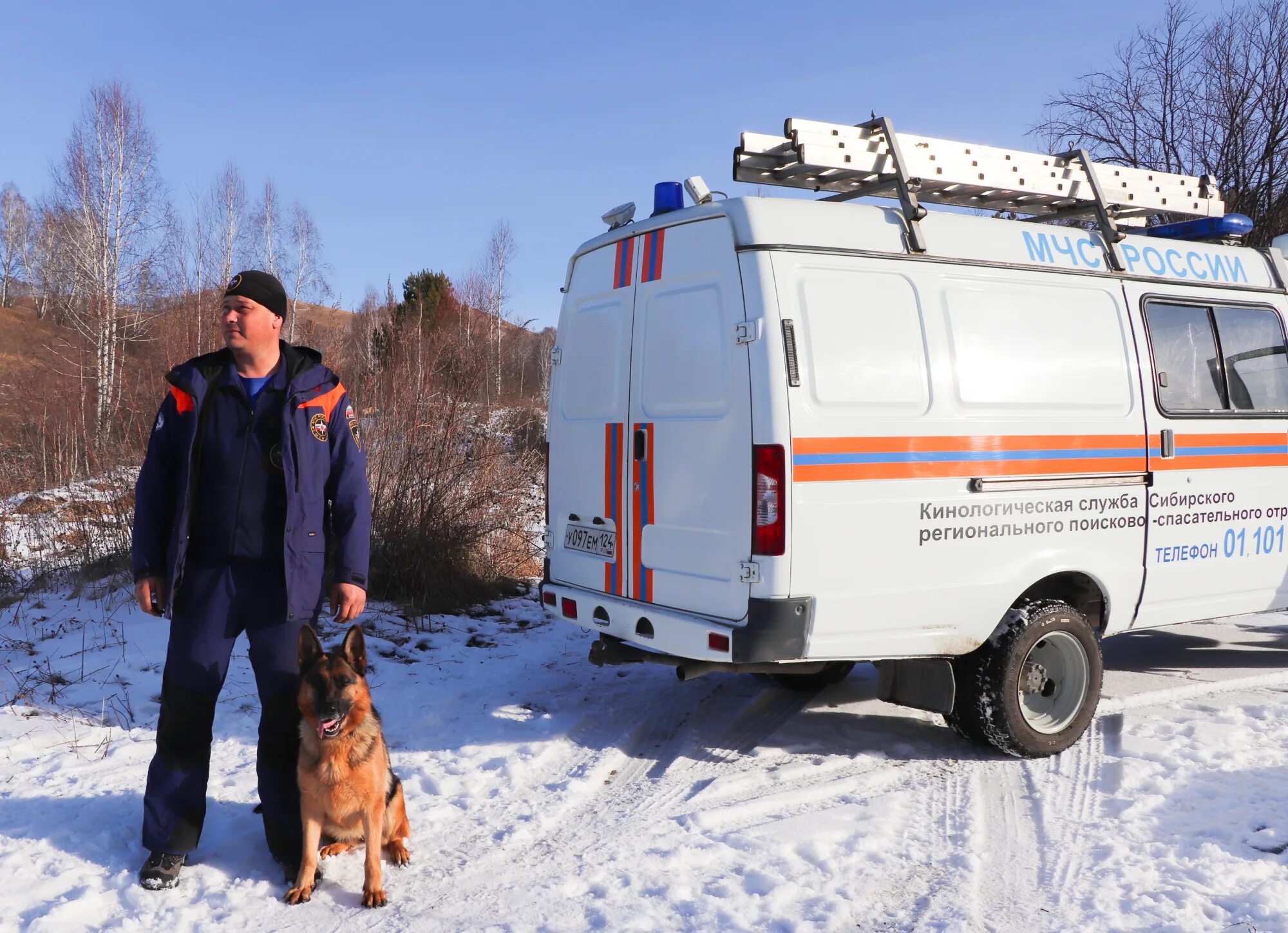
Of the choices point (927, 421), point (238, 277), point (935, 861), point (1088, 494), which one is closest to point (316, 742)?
point (238, 277)

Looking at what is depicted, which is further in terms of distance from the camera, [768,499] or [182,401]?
[768,499]

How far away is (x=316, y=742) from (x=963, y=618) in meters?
2.82

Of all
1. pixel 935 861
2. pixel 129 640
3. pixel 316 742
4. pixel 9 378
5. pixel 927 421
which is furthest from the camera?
pixel 9 378

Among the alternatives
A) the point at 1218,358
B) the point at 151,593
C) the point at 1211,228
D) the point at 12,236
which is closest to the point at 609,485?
the point at 151,593

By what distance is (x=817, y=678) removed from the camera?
575 centimetres

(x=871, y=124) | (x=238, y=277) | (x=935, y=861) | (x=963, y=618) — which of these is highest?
(x=871, y=124)

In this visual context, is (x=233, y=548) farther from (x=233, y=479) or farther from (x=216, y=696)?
(x=216, y=696)

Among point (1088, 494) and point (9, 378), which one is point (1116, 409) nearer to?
point (1088, 494)

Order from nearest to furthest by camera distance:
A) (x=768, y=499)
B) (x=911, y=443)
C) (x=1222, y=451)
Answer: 1. (x=768, y=499)
2. (x=911, y=443)
3. (x=1222, y=451)

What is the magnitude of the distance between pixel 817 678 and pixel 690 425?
2359mm

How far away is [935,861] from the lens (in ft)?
11.1

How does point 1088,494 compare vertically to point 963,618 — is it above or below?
above

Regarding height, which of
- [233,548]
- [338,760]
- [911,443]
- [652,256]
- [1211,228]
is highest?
→ [1211,228]

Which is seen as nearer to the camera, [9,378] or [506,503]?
[506,503]
